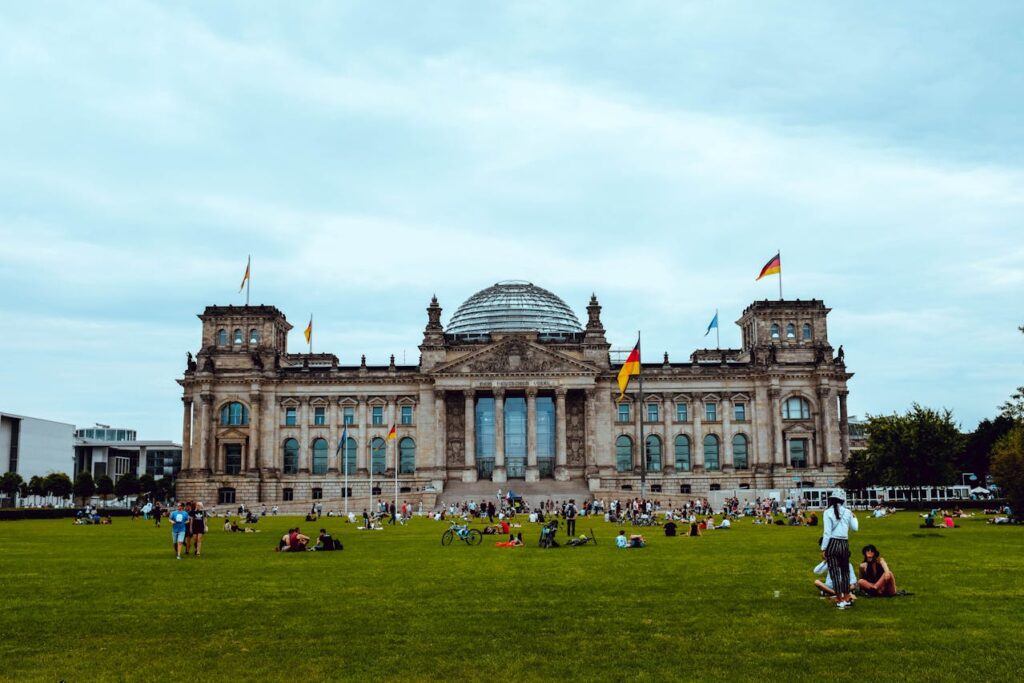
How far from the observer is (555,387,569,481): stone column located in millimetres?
110250

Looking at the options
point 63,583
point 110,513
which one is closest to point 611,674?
point 63,583

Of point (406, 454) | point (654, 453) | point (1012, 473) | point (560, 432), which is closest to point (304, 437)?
point (406, 454)

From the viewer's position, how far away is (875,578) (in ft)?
71.6

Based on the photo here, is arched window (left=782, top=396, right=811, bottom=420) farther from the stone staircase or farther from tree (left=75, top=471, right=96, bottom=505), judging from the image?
tree (left=75, top=471, right=96, bottom=505)

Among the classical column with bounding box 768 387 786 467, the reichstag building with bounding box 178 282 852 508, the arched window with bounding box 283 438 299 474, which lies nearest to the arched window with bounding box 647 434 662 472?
the reichstag building with bounding box 178 282 852 508

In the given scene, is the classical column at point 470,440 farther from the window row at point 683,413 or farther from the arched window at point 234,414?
the arched window at point 234,414

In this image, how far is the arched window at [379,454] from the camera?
11425cm

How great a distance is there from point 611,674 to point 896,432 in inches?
3134

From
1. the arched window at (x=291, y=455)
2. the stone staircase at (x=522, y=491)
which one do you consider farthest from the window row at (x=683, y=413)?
the arched window at (x=291, y=455)

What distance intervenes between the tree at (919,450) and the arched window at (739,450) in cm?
A: 2657

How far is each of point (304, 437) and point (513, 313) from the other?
3233 cm

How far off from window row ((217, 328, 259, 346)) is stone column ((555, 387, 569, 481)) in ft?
118

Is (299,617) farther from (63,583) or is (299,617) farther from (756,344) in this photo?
(756,344)

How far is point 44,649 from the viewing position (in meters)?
16.6
